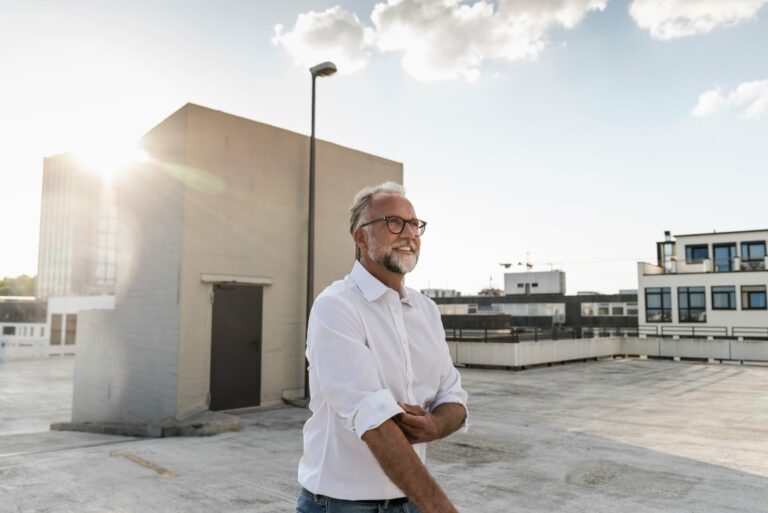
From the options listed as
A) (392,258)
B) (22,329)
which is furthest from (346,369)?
(22,329)

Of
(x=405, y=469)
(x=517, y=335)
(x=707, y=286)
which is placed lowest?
(x=517, y=335)

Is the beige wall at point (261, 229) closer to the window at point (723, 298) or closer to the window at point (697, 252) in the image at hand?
the window at point (723, 298)

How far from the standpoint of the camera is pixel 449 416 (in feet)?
6.59

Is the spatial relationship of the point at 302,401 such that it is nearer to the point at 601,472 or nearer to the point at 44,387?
the point at 601,472

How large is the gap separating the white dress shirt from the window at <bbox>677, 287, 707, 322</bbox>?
1462 inches

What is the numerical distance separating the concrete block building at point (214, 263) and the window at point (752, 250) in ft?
104

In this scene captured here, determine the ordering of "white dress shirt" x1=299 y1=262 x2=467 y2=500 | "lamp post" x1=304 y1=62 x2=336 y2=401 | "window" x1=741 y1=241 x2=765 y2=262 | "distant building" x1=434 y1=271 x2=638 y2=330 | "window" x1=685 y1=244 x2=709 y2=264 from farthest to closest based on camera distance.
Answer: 1. "distant building" x1=434 y1=271 x2=638 y2=330
2. "window" x1=685 y1=244 x2=709 y2=264
3. "window" x1=741 y1=241 x2=765 y2=262
4. "lamp post" x1=304 y1=62 x2=336 y2=401
5. "white dress shirt" x1=299 y1=262 x2=467 y2=500

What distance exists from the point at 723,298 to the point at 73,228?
7612cm

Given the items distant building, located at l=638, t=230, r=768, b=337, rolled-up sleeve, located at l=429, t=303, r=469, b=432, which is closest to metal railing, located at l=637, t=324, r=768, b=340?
distant building, located at l=638, t=230, r=768, b=337

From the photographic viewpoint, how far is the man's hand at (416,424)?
176 cm

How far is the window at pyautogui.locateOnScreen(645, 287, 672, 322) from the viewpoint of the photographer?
34594 millimetres

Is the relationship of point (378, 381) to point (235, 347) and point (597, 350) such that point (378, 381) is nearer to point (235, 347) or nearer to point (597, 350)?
point (235, 347)

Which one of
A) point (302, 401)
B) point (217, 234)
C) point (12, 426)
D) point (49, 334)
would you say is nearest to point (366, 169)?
point (217, 234)

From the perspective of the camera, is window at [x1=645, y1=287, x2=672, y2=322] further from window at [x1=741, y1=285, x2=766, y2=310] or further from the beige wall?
the beige wall
